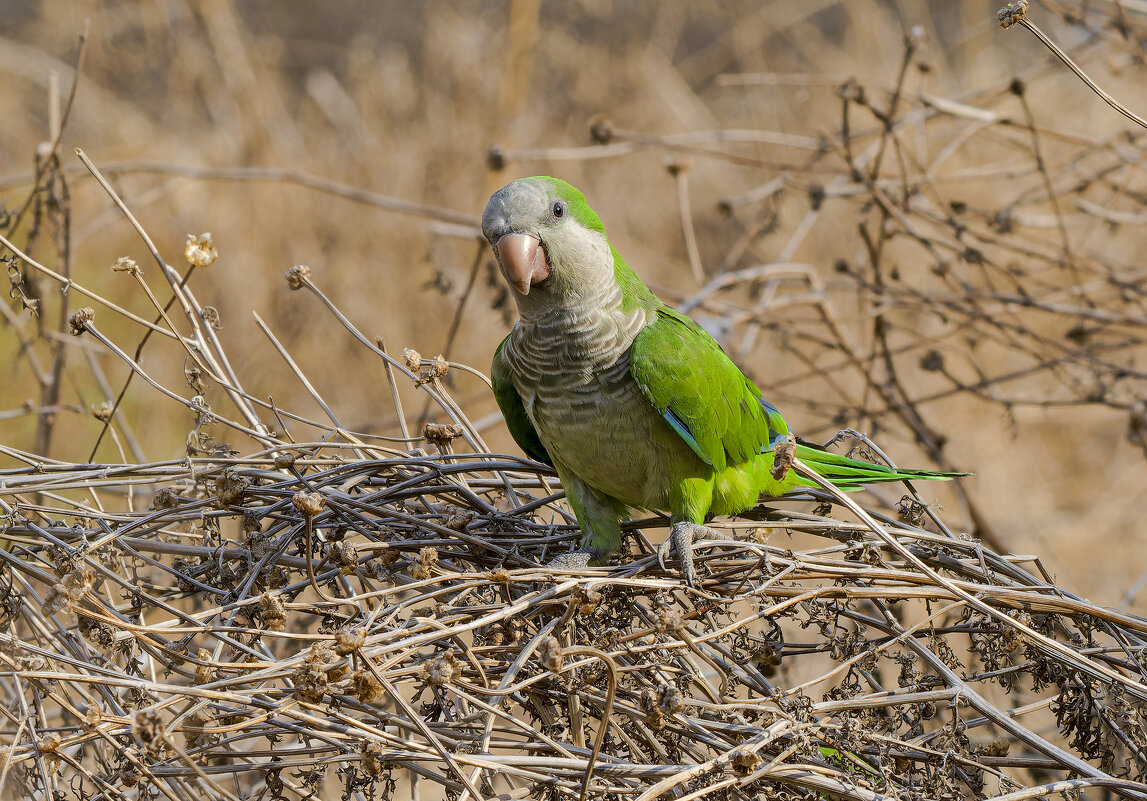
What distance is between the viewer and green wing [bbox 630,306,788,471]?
2.54 meters

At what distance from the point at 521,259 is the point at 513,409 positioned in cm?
58

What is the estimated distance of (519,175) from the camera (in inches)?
321

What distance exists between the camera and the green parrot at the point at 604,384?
2535 millimetres

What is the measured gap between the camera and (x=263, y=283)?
7484 mm

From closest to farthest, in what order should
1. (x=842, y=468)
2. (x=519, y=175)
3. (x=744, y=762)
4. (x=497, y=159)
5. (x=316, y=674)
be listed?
(x=316, y=674), (x=744, y=762), (x=842, y=468), (x=497, y=159), (x=519, y=175)

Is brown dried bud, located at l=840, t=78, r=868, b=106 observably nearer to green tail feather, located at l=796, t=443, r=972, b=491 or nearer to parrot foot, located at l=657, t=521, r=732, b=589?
green tail feather, located at l=796, t=443, r=972, b=491

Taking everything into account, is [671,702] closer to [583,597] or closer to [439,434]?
[583,597]

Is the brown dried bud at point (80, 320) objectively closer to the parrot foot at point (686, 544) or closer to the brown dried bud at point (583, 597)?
the brown dried bud at point (583, 597)

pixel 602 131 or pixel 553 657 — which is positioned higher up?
pixel 602 131

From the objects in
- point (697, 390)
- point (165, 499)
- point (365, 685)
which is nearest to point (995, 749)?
point (697, 390)

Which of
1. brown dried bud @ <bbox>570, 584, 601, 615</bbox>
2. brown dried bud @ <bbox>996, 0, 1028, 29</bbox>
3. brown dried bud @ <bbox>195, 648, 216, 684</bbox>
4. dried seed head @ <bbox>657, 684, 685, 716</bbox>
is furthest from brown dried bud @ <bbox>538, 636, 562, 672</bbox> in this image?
brown dried bud @ <bbox>996, 0, 1028, 29</bbox>

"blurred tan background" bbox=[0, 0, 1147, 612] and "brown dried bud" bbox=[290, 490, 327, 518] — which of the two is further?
"blurred tan background" bbox=[0, 0, 1147, 612]

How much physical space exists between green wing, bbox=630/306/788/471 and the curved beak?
351 millimetres

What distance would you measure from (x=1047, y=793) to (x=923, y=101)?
2675mm
